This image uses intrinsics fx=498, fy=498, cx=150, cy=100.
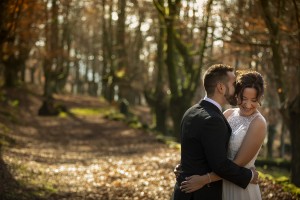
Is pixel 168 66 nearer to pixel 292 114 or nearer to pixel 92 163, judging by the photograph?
pixel 92 163

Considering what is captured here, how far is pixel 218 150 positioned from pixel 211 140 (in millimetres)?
103

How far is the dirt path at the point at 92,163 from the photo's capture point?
1025 cm

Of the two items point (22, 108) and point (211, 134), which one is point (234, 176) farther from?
point (22, 108)

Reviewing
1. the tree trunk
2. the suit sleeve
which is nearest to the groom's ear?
the suit sleeve

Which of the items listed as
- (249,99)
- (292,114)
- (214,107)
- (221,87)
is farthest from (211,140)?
(292,114)

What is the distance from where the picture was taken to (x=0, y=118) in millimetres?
23250

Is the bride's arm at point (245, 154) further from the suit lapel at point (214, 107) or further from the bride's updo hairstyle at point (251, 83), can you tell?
the bride's updo hairstyle at point (251, 83)

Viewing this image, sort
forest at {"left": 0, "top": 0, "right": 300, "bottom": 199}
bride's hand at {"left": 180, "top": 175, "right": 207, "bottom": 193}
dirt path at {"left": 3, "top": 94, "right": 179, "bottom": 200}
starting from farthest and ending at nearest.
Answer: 1. forest at {"left": 0, "top": 0, "right": 300, "bottom": 199}
2. dirt path at {"left": 3, "top": 94, "right": 179, "bottom": 200}
3. bride's hand at {"left": 180, "top": 175, "right": 207, "bottom": 193}

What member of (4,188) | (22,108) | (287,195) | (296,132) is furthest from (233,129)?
(22,108)

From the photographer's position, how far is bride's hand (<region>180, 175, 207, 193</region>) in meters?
4.34

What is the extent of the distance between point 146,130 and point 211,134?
64.5 feet

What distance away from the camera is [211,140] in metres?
4.18

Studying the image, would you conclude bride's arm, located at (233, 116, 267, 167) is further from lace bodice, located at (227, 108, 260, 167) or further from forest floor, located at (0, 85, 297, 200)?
forest floor, located at (0, 85, 297, 200)

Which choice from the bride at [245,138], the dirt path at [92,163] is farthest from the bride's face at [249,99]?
the dirt path at [92,163]
